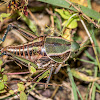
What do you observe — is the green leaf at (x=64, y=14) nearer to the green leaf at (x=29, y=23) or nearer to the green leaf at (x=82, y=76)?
the green leaf at (x=29, y=23)

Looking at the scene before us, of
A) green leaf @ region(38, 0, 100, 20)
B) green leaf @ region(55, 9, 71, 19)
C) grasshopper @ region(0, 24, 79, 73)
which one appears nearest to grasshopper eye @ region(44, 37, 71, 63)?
grasshopper @ region(0, 24, 79, 73)

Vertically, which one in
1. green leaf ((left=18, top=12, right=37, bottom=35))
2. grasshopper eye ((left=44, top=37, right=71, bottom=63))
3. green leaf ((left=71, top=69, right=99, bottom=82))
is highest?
green leaf ((left=18, top=12, right=37, bottom=35))

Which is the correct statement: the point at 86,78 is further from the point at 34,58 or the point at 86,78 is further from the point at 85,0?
the point at 85,0

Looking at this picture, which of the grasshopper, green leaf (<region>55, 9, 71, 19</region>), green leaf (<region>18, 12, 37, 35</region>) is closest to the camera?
the grasshopper

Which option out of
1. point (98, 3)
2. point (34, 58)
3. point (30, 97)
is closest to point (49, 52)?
point (34, 58)

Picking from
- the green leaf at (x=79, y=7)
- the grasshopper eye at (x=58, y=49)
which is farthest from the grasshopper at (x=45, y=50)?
the green leaf at (x=79, y=7)

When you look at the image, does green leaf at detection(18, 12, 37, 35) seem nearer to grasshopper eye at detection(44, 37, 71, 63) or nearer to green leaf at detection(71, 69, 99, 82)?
grasshopper eye at detection(44, 37, 71, 63)

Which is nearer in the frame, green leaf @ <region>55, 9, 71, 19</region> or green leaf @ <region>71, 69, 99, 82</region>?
green leaf @ <region>55, 9, 71, 19</region>

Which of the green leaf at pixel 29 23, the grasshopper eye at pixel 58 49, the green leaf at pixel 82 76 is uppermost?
the green leaf at pixel 29 23
